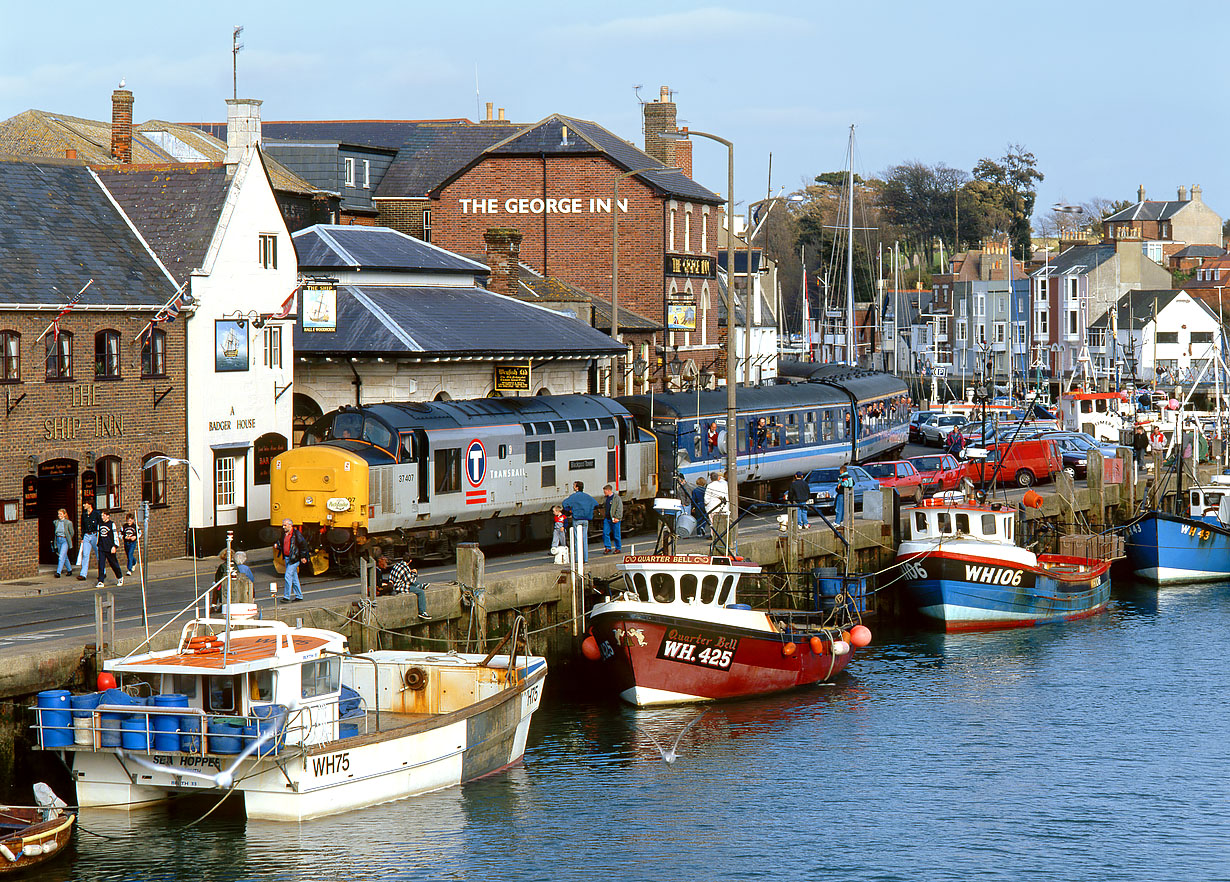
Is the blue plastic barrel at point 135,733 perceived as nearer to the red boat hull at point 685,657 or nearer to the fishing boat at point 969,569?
the red boat hull at point 685,657

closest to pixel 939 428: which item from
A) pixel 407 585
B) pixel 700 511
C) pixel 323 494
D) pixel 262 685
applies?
pixel 700 511

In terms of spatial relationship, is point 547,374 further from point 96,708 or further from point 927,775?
point 96,708

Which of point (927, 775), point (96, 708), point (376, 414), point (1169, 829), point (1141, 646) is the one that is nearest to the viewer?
point (96, 708)

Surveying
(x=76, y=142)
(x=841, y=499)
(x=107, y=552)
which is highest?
(x=76, y=142)

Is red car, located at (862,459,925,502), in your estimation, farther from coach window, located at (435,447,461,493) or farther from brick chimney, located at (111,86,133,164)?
brick chimney, located at (111,86,133,164)

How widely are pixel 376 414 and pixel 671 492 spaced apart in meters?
13.3

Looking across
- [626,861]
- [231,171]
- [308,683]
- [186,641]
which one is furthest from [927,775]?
[231,171]

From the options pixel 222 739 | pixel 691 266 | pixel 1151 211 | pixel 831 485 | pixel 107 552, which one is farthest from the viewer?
pixel 1151 211

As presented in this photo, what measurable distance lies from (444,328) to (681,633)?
772 inches

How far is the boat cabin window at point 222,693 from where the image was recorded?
2498 cm

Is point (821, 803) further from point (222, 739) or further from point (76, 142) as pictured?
point (76, 142)

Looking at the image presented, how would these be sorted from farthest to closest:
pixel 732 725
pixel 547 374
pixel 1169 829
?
pixel 547 374, pixel 732 725, pixel 1169 829

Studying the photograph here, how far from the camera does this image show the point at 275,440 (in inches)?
1752

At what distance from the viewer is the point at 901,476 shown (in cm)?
5359
